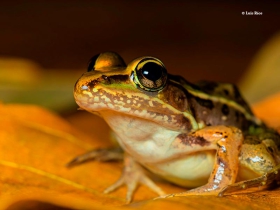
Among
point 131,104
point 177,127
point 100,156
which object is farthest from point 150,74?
point 100,156

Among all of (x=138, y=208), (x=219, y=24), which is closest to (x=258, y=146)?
(x=138, y=208)

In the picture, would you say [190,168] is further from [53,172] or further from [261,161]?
[53,172]

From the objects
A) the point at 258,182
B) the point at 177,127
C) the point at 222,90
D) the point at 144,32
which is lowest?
the point at 258,182

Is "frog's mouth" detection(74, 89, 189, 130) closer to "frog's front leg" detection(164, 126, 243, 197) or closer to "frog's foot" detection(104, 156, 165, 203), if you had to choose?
"frog's front leg" detection(164, 126, 243, 197)

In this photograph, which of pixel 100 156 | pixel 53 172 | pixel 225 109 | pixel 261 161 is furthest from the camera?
pixel 100 156

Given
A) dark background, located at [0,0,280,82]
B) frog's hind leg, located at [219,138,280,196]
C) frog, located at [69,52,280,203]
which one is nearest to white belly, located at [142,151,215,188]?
frog, located at [69,52,280,203]

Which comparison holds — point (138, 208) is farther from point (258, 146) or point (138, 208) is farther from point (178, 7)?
point (178, 7)
